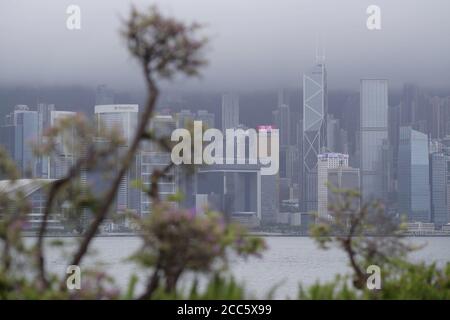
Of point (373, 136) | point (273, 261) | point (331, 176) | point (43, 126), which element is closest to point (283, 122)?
point (331, 176)

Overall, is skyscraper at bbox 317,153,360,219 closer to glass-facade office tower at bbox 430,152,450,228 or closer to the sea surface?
the sea surface

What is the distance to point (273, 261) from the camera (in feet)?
18.6

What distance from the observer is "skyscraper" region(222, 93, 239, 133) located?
5418mm

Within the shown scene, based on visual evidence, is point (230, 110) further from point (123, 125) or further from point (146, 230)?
point (146, 230)

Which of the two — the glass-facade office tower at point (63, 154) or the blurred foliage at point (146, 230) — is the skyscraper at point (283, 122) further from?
the glass-facade office tower at point (63, 154)

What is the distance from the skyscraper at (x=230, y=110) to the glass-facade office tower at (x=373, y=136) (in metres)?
0.93

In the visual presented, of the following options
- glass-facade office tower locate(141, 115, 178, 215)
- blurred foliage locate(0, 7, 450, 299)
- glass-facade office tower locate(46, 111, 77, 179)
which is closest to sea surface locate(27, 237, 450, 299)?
blurred foliage locate(0, 7, 450, 299)

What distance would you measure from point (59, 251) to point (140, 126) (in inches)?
37.7

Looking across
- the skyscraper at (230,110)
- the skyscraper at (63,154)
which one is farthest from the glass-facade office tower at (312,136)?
the skyscraper at (63,154)

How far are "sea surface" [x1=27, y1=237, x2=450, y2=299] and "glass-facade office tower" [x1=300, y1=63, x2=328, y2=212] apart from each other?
34 cm

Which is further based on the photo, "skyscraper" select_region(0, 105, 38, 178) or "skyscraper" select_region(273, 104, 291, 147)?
"skyscraper" select_region(273, 104, 291, 147)

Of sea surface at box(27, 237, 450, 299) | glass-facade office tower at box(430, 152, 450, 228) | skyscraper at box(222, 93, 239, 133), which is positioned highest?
skyscraper at box(222, 93, 239, 133)

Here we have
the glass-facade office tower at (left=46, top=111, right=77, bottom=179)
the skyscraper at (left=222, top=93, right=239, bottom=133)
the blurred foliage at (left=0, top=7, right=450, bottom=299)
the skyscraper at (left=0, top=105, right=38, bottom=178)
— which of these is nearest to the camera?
the blurred foliage at (left=0, top=7, right=450, bottom=299)
